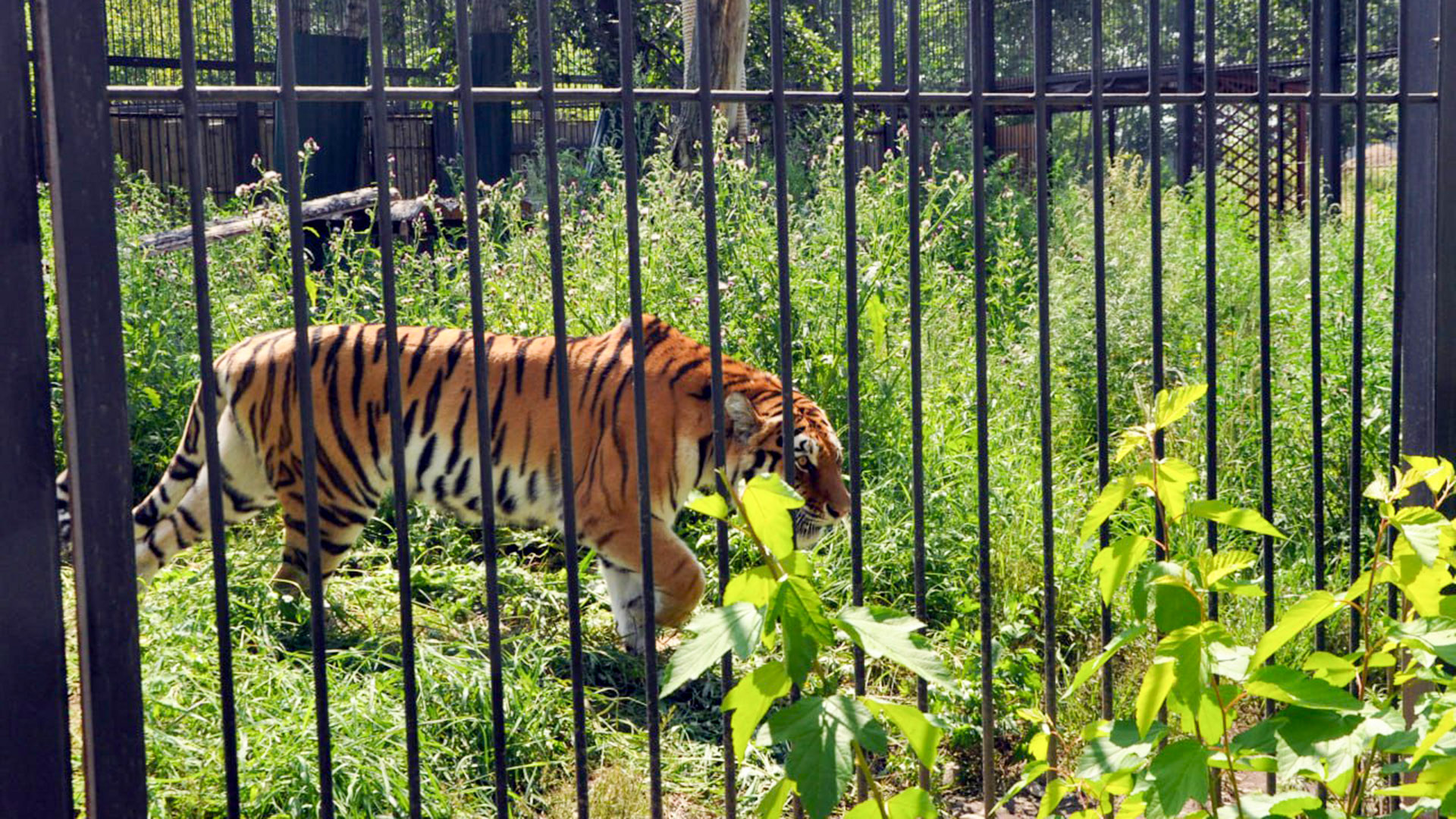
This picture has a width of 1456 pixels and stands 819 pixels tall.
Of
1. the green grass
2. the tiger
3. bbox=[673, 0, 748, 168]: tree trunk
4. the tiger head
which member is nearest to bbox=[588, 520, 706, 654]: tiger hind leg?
the tiger

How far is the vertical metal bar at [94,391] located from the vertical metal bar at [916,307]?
137 centimetres

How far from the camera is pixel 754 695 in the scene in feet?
6.02

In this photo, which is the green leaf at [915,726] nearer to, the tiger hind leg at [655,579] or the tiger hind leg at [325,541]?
the tiger hind leg at [655,579]

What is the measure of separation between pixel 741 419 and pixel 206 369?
8.32ft

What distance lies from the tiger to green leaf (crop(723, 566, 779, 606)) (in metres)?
2.65

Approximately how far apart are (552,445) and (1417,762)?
322 cm

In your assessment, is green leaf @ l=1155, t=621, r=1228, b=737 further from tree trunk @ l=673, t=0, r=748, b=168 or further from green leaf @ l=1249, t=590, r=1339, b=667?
tree trunk @ l=673, t=0, r=748, b=168

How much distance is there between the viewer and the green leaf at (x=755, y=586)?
1.86 m

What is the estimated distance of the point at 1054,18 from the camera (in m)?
17.9

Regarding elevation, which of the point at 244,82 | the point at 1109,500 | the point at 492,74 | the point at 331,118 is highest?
the point at 492,74

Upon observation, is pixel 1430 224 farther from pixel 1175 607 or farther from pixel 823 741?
pixel 823 741

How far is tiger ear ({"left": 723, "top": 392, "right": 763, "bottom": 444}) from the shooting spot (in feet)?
14.3

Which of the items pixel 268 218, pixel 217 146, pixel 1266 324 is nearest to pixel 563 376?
pixel 1266 324

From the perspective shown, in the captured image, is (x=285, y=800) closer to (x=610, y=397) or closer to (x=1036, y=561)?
(x=610, y=397)
